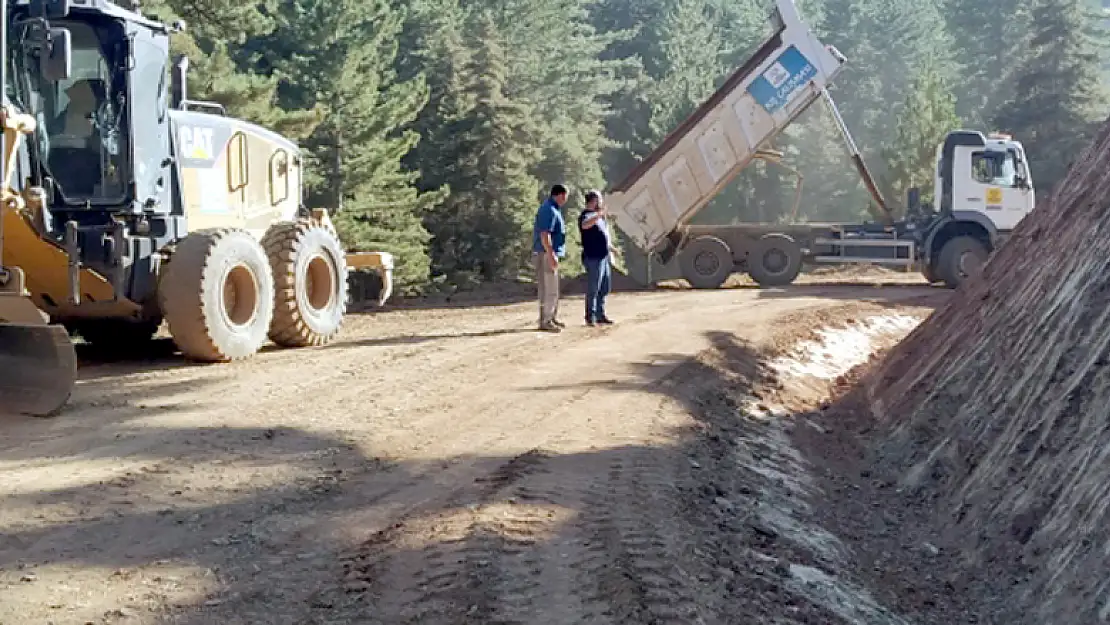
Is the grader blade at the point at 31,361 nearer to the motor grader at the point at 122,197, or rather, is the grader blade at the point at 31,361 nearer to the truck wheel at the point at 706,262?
the motor grader at the point at 122,197

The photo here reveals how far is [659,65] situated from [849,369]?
4496 centimetres

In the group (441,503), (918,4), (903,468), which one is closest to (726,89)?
(903,468)

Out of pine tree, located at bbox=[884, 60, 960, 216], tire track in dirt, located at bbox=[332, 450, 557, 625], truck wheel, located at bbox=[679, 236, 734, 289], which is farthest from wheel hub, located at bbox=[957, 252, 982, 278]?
tire track in dirt, located at bbox=[332, 450, 557, 625]

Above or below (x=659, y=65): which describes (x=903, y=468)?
below

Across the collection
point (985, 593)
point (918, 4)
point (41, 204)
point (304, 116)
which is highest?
point (918, 4)

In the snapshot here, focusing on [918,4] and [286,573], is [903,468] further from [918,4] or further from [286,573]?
[918,4]

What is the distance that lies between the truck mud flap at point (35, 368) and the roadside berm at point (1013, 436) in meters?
5.73

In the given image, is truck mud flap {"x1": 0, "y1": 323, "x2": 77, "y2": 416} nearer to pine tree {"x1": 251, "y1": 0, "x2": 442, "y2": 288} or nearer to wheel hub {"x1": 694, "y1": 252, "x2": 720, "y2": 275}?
wheel hub {"x1": 694, "y1": 252, "x2": 720, "y2": 275}

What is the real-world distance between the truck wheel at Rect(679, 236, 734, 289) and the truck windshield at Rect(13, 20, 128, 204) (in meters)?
15.1

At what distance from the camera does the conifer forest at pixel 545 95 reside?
27.8m

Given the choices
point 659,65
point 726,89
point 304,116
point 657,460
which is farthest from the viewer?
point 659,65

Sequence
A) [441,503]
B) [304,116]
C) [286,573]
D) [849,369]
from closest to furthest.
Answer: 1. [286,573]
2. [441,503]
3. [849,369]
4. [304,116]

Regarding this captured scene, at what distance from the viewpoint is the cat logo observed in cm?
1238

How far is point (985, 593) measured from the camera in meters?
7.14
